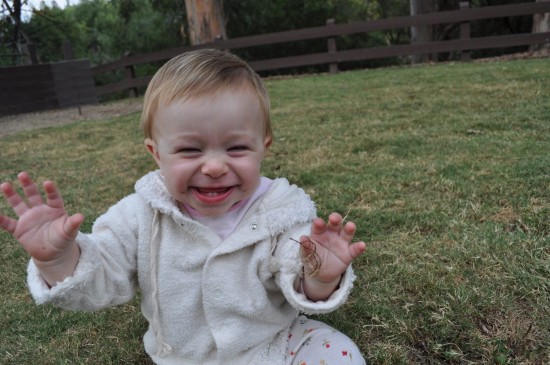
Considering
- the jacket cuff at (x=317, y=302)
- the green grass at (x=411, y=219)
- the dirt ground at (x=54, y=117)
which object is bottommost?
the dirt ground at (x=54, y=117)

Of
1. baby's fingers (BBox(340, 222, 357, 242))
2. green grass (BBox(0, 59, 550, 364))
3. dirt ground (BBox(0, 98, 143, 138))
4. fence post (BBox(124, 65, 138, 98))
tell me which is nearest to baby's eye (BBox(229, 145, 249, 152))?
baby's fingers (BBox(340, 222, 357, 242))

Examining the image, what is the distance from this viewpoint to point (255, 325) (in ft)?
5.10

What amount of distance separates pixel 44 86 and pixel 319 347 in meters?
11.8

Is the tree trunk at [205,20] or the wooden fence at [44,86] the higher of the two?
the tree trunk at [205,20]

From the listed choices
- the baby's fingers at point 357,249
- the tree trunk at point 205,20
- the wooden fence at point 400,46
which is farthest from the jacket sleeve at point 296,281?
the tree trunk at point 205,20

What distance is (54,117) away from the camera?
10.0 m

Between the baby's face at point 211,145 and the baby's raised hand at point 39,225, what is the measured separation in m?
0.31

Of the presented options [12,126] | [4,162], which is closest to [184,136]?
[4,162]

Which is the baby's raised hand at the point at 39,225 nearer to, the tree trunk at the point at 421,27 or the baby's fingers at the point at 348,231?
the baby's fingers at the point at 348,231

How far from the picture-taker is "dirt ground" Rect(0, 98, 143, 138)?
8.92 meters

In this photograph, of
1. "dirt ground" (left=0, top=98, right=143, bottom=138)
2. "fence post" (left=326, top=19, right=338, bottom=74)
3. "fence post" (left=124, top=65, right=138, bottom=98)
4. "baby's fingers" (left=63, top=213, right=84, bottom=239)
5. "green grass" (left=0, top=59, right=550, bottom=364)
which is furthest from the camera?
"fence post" (left=124, top=65, right=138, bottom=98)

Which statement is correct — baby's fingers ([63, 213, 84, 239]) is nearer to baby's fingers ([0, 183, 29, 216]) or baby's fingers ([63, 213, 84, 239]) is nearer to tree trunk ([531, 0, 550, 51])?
baby's fingers ([0, 183, 29, 216])

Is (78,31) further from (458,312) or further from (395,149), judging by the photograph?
(458,312)

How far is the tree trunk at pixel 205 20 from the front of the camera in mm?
12461
